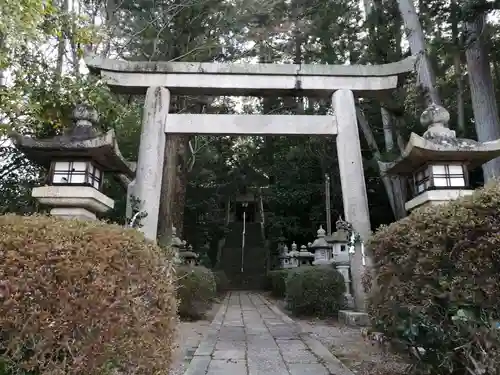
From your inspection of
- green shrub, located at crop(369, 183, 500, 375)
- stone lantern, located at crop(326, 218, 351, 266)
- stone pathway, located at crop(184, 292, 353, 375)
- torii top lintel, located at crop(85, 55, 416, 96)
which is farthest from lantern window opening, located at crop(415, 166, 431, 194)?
stone lantern, located at crop(326, 218, 351, 266)

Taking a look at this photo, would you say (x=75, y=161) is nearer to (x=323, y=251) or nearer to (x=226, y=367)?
(x=226, y=367)

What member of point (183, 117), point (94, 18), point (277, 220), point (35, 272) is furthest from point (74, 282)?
point (277, 220)

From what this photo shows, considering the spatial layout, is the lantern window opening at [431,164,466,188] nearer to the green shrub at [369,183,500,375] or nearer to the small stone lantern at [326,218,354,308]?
the green shrub at [369,183,500,375]

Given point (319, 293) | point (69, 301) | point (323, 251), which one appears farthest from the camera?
point (323, 251)

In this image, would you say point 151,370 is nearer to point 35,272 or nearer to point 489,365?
point 35,272

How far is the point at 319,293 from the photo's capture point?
8.16 m

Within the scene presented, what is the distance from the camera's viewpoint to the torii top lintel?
7902 millimetres

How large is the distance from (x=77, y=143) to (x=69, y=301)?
391 cm

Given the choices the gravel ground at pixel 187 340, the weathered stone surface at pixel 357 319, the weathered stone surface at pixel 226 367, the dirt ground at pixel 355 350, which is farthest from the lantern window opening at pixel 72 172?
the weathered stone surface at pixel 357 319

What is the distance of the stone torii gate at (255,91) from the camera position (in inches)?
305

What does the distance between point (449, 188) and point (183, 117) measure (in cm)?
488

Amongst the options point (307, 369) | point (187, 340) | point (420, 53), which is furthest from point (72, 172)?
point (420, 53)

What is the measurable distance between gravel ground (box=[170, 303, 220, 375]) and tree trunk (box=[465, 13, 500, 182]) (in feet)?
23.3

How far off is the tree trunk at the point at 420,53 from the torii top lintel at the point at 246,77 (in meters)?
2.36
